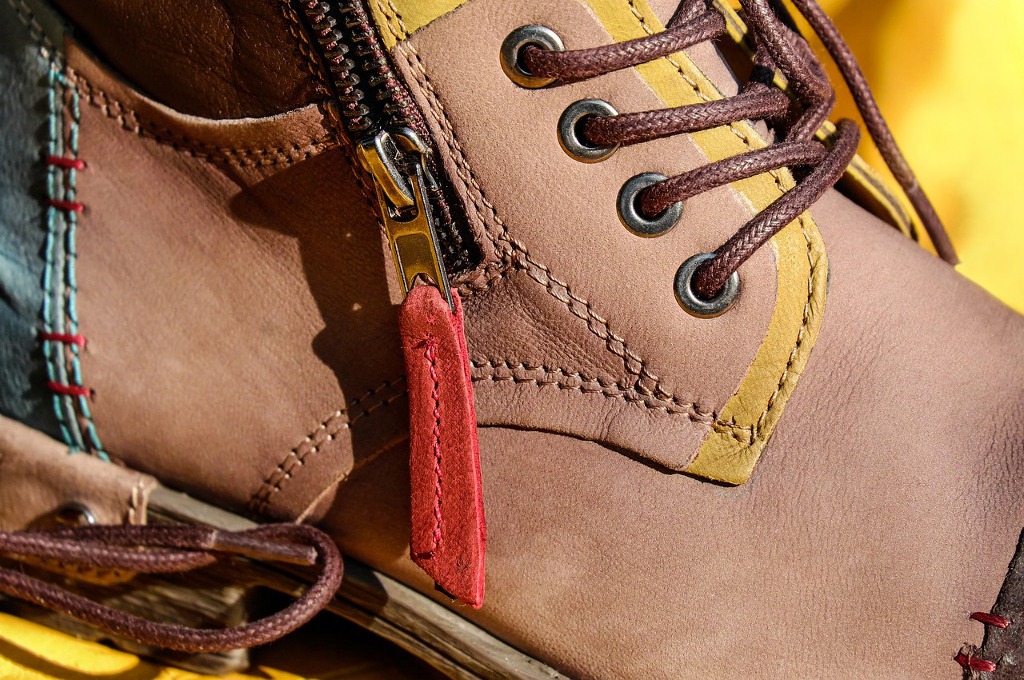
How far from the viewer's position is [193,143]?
2.26ft

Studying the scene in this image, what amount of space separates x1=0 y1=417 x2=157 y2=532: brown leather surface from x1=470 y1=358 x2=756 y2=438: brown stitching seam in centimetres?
34

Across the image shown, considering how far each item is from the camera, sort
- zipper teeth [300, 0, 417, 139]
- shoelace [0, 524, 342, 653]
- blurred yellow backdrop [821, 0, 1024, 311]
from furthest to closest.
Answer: blurred yellow backdrop [821, 0, 1024, 311]
shoelace [0, 524, 342, 653]
zipper teeth [300, 0, 417, 139]

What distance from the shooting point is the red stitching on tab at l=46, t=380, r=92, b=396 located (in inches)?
29.5

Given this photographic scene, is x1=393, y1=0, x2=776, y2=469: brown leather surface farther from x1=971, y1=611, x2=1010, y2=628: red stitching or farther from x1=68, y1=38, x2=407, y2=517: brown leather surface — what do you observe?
x1=971, y1=611, x2=1010, y2=628: red stitching

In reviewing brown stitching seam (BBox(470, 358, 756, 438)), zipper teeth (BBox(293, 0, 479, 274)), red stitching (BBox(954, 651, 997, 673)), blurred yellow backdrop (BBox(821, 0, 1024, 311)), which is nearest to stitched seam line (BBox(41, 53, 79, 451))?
zipper teeth (BBox(293, 0, 479, 274))

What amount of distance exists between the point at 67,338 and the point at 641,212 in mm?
486

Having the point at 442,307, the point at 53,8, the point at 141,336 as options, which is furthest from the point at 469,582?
the point at 53,8

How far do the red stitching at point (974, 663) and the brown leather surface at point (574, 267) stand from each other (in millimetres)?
249

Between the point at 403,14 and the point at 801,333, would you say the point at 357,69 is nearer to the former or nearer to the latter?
the point at 403,14

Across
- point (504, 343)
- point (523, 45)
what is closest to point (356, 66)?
point (523, 45)

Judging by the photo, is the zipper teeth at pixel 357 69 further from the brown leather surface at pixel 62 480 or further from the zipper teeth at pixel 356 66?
the brown leather surface at pixel 62 480

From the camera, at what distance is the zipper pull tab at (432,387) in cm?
62

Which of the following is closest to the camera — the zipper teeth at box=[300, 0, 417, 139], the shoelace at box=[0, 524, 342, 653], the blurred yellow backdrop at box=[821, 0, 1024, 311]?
the zipper teeth at box=[300, 0, 417, 139]

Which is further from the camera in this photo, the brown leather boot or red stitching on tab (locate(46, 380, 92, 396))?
red stitching on tab (locate(46, 380, 92, 396))
